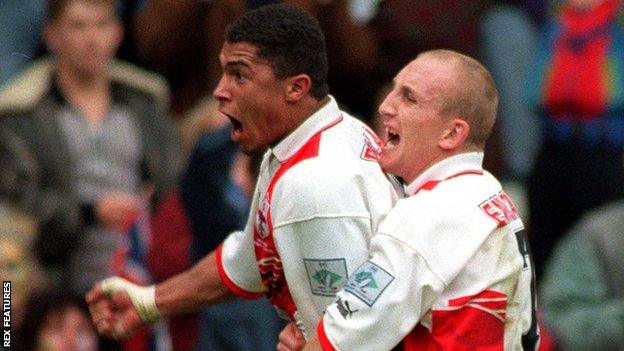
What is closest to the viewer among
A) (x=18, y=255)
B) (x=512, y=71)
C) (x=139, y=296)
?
(x=139, y=296)

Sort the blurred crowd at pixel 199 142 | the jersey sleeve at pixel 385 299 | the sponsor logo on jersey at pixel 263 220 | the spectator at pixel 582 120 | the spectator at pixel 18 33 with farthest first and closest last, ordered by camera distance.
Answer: the spectator at pixel 582 120
the spectator at pixel 18 33
the blurred crowd at pixel 199 142
the sponsor logo on jersey at pixel 263 220
the jersey sleeve at pixel 385 299

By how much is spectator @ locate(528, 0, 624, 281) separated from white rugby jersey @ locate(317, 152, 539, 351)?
4.05 meters

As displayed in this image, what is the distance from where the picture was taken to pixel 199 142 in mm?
9211

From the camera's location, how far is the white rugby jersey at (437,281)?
18.9 ft

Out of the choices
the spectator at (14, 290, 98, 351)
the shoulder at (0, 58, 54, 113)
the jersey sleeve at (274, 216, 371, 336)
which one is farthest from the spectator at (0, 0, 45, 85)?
the jersey sleeve at (274, 216, 371, 336)

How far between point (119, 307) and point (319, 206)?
1.09 metres

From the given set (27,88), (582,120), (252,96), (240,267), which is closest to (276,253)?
(240,267)

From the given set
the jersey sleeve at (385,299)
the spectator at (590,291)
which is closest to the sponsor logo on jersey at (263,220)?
the jersey sleeve at (385,299)

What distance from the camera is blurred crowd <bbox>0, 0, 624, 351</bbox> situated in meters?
8.95

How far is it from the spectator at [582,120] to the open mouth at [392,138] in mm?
3927

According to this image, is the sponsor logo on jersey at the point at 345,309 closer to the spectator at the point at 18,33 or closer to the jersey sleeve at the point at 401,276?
the jersey sleeve at the point at 401,276

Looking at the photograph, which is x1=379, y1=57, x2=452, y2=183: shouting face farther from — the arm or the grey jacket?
the grey jacket

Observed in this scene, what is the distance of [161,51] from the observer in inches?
389

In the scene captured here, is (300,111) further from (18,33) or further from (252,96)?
(18,33)
